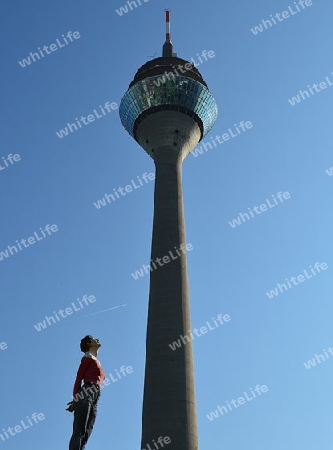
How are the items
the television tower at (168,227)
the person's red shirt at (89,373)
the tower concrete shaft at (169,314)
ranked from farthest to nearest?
the television tower at (168,227) → the tower concrete shaft at (169,314) → the person's red shirt at (89,373)

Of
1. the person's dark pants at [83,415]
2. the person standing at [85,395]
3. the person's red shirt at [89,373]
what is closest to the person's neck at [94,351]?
the person standing at [85,395]

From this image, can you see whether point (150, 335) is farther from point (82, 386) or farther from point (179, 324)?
point (82, 386)

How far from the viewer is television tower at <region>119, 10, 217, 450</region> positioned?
52.9 m

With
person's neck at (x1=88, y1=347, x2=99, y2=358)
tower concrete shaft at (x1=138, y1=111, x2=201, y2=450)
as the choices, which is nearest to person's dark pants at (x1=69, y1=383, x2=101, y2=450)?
person's neck at (x1=88, y1=347, x2=99, y2=358)

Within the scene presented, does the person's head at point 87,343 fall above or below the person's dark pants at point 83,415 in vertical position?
above

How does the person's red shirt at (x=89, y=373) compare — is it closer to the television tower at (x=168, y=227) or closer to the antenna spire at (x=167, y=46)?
the television tower at (x=168, y=227)

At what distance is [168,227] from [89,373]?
53019 millimetres

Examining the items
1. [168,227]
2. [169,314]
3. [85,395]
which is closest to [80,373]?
[85,395]

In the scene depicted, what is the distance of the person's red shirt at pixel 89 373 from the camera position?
11516 mm

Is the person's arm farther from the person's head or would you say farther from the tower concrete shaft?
the tower concrete shaft

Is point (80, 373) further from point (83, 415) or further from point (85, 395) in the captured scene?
point (83, 415)

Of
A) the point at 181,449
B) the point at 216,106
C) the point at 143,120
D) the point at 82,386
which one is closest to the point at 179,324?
the point at 181,449

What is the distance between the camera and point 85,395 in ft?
37.0

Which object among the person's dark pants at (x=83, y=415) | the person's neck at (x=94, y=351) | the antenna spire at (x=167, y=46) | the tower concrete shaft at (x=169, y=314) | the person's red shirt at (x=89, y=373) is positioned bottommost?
the person's dark pants at (x=83, y=415)
